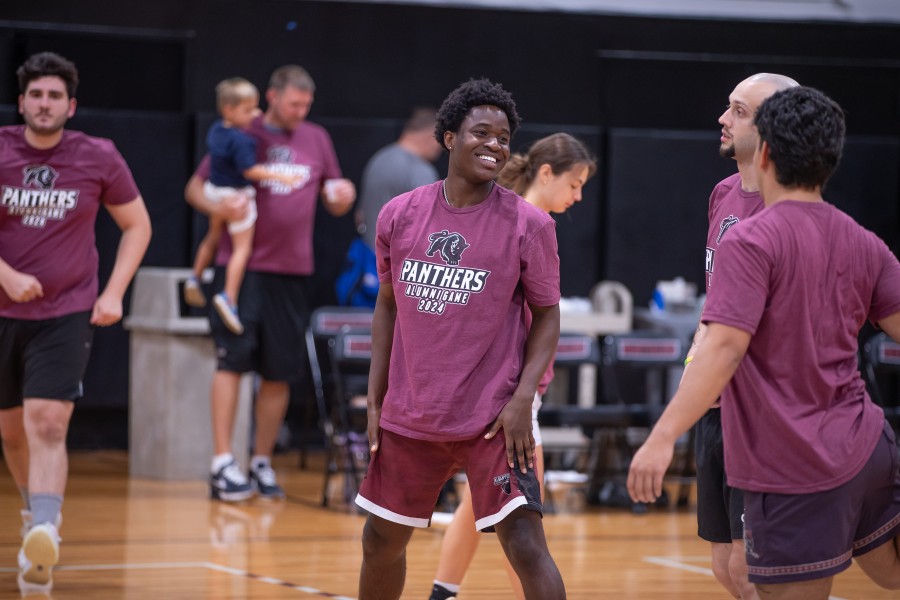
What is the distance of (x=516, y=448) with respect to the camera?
12.9 feet

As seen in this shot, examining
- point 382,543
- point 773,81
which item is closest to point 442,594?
point 382,543

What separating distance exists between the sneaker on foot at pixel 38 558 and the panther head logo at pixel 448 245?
2.22 m

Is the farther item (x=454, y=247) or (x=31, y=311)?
(x=31, y=311)

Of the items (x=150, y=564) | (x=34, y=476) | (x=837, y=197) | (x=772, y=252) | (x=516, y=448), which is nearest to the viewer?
(x=772, y=252)

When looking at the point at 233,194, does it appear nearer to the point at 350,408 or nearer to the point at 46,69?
the point at 350,408

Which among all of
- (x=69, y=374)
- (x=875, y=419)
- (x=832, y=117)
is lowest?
(x=69, y=374)

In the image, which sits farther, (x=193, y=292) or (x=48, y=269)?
(x=193, y=292)

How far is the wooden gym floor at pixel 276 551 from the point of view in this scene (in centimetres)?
575

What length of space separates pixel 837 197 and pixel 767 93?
23.8ft

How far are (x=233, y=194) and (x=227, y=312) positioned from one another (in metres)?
0.68

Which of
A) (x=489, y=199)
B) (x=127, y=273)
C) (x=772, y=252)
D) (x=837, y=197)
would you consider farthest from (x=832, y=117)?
(x=837, y=197)

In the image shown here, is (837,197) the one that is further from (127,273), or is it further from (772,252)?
(772,252)

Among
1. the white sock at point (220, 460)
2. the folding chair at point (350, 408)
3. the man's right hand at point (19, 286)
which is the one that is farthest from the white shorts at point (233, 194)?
the man's right hand at point (19, 286)

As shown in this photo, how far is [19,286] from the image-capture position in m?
5.45
